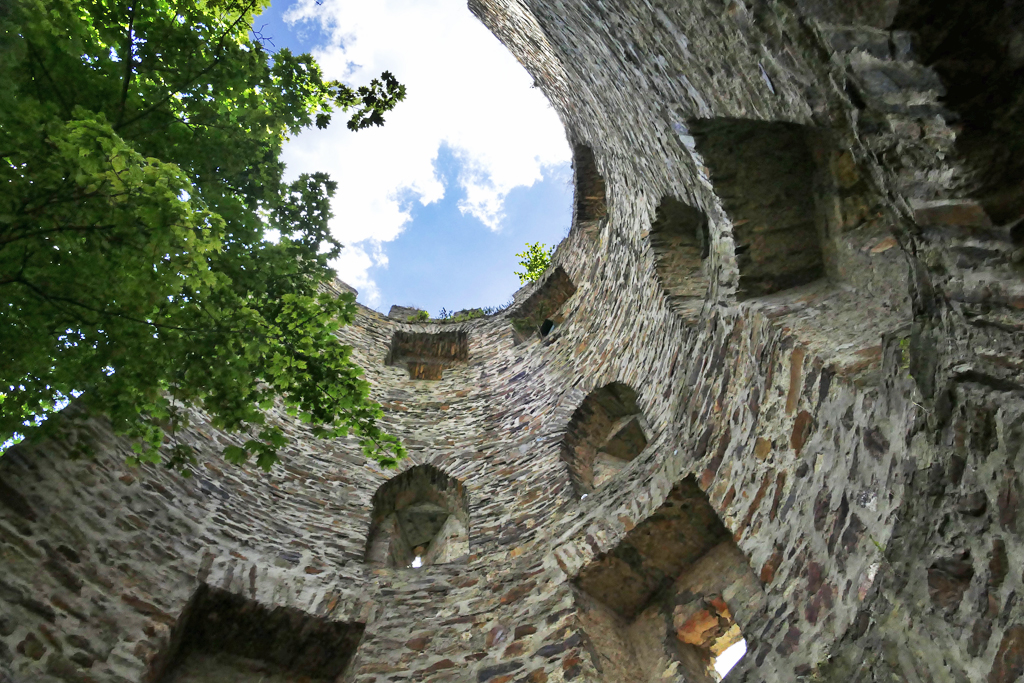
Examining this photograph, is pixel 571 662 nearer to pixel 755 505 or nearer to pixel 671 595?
pixel 671 595

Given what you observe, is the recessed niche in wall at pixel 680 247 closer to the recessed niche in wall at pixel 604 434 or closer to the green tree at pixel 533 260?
the recessed niche in wall at pixel 604 434

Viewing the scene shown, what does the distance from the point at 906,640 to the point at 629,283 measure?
6.09 meters

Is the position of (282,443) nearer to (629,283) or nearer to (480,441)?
(480,441)

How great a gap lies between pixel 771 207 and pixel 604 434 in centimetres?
398

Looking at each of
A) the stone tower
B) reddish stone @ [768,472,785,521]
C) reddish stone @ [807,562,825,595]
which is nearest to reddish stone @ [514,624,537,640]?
the stone tower

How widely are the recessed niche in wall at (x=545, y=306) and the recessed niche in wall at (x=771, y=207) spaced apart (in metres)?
6.80

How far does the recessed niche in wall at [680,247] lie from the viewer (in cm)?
690

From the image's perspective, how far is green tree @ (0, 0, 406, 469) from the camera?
367 centimetres

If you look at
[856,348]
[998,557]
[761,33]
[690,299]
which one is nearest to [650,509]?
[856,348]

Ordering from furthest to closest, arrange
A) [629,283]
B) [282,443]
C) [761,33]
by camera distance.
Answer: [629,283] < [282,443] < [761,33]

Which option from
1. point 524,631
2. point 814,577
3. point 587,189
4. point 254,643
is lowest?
point 814,577

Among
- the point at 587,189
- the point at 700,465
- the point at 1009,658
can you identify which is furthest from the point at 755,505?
the point at 587,189

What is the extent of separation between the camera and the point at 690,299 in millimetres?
6629

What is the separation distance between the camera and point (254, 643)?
5.36 m
